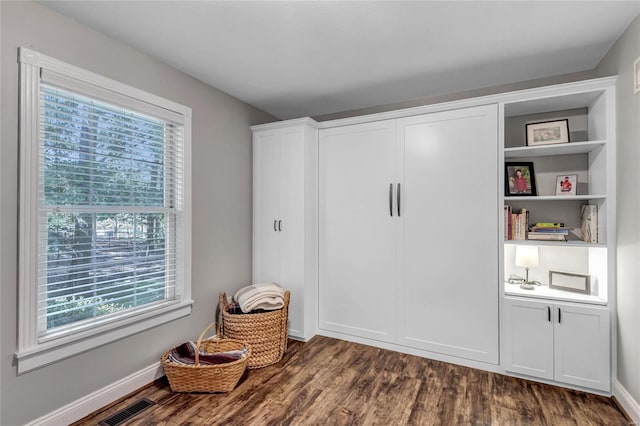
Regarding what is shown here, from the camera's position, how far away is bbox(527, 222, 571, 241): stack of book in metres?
2.54

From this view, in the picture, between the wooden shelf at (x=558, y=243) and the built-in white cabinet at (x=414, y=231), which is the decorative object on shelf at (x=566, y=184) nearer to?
the wooden shelf at (x=558, y=243)

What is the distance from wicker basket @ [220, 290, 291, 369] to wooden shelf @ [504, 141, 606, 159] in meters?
2.37

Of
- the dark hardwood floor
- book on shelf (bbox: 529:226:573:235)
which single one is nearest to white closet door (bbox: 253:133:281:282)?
the dark hardwood floor

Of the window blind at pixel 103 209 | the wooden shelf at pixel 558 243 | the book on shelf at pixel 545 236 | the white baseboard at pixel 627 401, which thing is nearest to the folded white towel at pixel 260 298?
the window blind at pixel 103 209

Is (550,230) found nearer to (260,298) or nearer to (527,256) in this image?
(527,256)

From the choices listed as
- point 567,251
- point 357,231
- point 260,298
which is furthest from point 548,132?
point 260,298

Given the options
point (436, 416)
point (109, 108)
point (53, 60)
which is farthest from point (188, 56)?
point (436, 416)

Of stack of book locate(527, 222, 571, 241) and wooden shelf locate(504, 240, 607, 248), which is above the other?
stack of book locate(527, 222, 571, 241)

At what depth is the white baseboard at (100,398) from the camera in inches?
74.9

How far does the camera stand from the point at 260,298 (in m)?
2.88

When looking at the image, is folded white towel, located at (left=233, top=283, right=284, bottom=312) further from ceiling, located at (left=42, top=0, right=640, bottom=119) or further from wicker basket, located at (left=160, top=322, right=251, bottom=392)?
ceiling, located at (left=42, top=0, right=640, bottom=119)

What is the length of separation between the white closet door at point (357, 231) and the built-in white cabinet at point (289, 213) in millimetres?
143

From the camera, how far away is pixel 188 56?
246cm

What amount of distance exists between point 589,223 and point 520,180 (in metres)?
0.58
